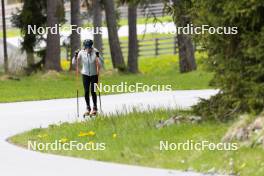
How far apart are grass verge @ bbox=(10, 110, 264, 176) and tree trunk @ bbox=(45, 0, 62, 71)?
16.5m

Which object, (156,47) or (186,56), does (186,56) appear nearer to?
(186,56)

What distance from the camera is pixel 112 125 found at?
1633 cm

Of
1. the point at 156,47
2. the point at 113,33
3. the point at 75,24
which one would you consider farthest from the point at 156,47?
the point at 75,24

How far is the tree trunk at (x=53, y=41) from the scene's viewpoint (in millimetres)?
34062

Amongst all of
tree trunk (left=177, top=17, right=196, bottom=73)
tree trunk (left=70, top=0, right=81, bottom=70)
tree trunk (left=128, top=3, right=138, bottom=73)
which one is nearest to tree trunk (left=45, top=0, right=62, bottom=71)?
tree trunk (left=70, top=0, right=81, bottom=70)

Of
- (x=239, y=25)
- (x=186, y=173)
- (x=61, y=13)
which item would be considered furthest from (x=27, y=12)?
(x=186, y=173)

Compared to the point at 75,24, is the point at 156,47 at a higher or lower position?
lower

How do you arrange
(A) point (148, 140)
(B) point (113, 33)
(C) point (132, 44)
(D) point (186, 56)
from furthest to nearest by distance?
1. (C) point (132, 44)
2. (B) point (113, 33)
3. (D) point (186, 56)
4. (A) point (148, 140)

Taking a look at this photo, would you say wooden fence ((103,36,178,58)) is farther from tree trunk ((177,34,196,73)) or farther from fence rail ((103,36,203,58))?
tree trunk ((177,34,196,73))

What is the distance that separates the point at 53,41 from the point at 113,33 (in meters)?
5.06

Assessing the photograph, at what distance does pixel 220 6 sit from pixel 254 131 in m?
2.34

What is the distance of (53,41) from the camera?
113ft

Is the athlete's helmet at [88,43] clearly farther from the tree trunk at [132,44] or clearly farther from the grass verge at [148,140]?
the tree trunk at [132,44]

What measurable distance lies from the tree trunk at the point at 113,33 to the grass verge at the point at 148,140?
821 inches
